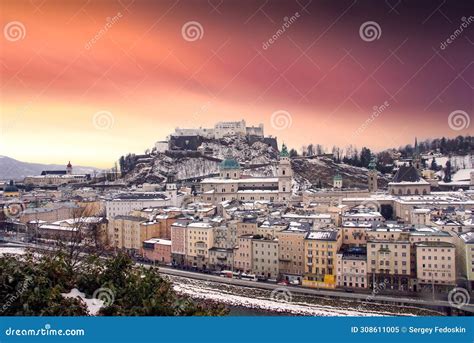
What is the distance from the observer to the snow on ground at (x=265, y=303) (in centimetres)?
588

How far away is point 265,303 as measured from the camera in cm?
634

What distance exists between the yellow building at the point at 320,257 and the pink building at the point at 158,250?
12.7 feet

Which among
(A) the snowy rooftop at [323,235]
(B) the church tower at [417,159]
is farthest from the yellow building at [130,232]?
(B) the church tower at [417,159]

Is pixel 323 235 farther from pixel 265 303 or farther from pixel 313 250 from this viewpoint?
pixel 265 303

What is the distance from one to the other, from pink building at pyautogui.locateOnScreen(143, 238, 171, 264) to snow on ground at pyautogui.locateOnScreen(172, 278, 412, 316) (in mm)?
2153

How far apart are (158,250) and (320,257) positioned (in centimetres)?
450

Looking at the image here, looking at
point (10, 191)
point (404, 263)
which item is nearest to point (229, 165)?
point (10, 191)

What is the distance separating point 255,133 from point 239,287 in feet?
67.6

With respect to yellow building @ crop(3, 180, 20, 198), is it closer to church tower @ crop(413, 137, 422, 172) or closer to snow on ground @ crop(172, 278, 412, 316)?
snow on ground @ crop(172, 278, 412, 316)

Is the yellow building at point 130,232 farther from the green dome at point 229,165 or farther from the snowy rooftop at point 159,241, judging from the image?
the green dome at point 229,165

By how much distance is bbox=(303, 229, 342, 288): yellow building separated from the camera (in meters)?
7.74

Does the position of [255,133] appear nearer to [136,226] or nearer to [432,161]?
[432,161]

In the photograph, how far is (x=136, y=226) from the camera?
1090 cm

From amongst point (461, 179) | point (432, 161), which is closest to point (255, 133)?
point (432, 161)
